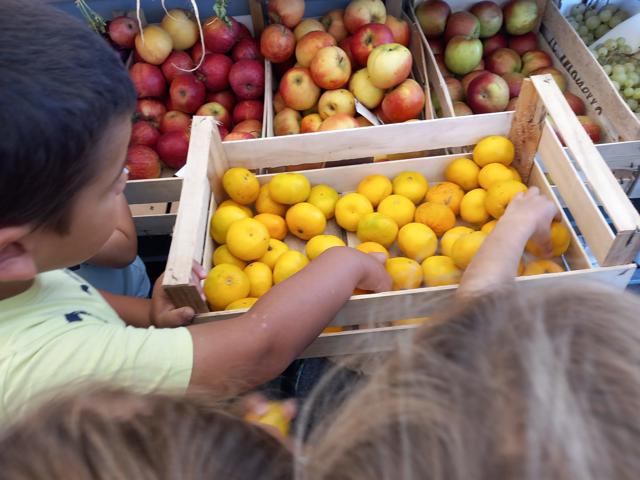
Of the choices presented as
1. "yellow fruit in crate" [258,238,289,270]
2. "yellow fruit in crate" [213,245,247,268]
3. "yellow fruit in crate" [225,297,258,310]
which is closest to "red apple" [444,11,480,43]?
"yellow fruit in crate" [258,238,289,270]

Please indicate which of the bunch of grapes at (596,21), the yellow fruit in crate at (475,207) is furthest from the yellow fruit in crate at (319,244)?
the bunch of grapes at (596,21)

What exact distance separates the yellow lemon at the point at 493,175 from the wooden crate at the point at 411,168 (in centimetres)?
9

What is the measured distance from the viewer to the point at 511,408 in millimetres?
325

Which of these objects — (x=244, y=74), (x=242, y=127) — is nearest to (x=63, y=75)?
(x=242, y=127)

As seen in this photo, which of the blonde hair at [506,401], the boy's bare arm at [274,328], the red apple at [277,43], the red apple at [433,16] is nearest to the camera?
the blonde hair at [506,401]

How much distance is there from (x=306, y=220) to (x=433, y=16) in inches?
47.5

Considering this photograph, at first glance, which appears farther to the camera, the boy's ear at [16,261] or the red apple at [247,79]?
the red apple at [247,79]

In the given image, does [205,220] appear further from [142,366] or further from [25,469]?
[25,469]

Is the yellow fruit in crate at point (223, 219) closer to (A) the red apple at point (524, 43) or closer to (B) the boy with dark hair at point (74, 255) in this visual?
(B) the boy with dark hair at point (74, 255)

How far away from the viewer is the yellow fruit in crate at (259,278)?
109 centimetres

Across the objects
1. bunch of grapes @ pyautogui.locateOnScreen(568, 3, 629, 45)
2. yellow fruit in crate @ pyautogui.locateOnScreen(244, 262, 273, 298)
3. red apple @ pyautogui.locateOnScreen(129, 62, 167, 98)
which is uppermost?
bunch of grapes @ pyautogui.locateOnScreen(568, 3, 629, 45)

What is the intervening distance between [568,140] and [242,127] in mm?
1119

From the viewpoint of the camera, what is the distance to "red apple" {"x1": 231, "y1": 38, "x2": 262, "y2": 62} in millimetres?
1822

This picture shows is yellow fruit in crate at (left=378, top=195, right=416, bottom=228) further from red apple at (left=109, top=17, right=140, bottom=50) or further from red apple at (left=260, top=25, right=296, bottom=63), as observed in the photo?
red apple at (left=109, top=17, right=140, bottom=50)
